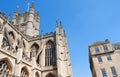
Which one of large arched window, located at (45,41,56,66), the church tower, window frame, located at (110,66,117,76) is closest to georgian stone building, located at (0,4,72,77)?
large arched window, located at (45,41,56,66)

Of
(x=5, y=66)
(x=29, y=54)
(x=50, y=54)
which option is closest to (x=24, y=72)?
(x=5, y=66)

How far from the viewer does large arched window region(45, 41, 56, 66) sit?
2943cm

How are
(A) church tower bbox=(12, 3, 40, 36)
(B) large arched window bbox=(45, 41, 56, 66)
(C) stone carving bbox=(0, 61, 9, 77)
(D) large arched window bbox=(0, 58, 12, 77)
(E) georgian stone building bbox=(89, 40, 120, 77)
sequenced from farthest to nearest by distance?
(A) church tower bbox=(12, 3, 40, 36)
(B) large arched window bbox=(45, 41, 56, 66)
(E) georgian stone building bbox=(89, 40, 120, 77)
(D) large arched window bbox=(0, 58, 12, 77)
(C) stone carving bbox=(0, 61, 9, 77)

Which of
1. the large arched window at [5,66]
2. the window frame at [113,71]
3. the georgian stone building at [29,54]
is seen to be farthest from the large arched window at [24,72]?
the window frame at [113,71]

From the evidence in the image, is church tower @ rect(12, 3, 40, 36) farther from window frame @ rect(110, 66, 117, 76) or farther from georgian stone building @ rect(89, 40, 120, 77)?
window frame @ rect(110, 66, 117, 76)

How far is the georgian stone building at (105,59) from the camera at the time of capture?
974 inches

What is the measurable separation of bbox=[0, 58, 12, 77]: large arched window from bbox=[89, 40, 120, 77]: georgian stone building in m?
16.0

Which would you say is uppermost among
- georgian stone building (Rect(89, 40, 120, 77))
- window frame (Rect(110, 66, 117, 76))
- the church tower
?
the church tower

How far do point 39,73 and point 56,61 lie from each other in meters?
4.30

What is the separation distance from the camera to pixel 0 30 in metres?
19.0

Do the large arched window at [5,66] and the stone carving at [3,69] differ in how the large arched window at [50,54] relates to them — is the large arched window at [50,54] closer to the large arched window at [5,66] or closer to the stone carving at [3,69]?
the large arched window at [5,66]

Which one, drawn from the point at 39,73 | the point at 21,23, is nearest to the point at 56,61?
the point at 39,73

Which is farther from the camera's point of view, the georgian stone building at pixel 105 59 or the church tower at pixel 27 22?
the church tower at pixel 27 22

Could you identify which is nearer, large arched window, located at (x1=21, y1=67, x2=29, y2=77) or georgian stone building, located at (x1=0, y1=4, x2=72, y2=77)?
georgian stone building, located at (x1=0, y1=4, x2=72, y2=77)
